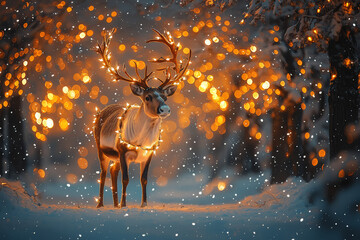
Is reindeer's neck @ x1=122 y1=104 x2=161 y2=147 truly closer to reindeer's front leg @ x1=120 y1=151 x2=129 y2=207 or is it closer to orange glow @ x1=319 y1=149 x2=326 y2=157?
reindeer's front leg @ x1=120 y1=151 x2=129 y2=207

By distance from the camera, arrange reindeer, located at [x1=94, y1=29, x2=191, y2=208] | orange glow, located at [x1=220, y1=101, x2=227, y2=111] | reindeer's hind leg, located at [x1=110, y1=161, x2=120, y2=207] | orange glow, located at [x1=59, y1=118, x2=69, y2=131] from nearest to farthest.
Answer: reindeer, located at [x1=94, y1=29, x2=191, y2=208] < reindeer's hind leg, located at [x1=110, y1=161, x2=120, y2=207] < orange glow, located at [x1=59, y1=118, x2=69, y2=131] < orange glow, located at [x1=220, y1=101, x2=227, y2=111]

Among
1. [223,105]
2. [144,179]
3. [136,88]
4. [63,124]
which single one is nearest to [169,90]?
[136,88]

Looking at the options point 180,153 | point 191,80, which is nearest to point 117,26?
point 191,80

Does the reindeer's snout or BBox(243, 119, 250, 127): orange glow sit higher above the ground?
the reindeer's snout

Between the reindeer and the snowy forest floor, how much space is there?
0.30 metres

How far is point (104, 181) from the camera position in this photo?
636 centimetres

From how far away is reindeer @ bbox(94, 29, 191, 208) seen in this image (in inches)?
230

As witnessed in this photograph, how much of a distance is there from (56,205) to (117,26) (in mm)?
2466

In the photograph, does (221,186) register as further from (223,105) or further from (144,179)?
(144,179)

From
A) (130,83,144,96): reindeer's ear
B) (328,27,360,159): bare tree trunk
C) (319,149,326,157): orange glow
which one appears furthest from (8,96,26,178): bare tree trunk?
(328,27,360,159): bare tree trunk

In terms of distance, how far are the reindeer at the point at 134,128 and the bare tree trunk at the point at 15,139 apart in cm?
134

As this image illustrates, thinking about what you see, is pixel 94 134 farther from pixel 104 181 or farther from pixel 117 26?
pixel 117 26

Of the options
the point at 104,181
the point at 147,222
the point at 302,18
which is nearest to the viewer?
the point at 147,222

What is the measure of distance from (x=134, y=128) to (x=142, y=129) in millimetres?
114
